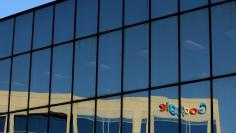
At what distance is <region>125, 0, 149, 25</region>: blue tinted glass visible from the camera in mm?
27562

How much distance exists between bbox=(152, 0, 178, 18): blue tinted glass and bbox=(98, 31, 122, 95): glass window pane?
86.2 inches

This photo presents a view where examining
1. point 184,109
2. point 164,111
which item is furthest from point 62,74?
point 184,109

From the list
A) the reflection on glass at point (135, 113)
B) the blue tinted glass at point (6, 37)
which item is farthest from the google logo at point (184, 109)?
the blue tinted glass at point (6, 37)

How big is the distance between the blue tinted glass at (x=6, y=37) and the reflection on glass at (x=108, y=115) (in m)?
8.37

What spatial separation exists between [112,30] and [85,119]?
4.42m

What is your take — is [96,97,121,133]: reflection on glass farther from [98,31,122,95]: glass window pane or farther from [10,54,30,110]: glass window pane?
[10,54,30,110]: glass window pane

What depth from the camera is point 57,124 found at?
29406mm

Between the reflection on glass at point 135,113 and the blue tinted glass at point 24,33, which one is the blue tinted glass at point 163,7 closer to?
the reflection on glass at point 135,113

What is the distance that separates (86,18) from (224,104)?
30.8 ft

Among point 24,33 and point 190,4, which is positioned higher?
point 24,33

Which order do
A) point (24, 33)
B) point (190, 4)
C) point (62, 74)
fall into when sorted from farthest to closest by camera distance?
1. point (24, 33)
2. point (62, 74)
3. point (190, 4)

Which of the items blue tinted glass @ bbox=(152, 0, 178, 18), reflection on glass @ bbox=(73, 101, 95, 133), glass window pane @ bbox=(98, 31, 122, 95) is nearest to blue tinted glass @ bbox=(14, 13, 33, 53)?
glass window pane @ bbox=(98, 31, 122, 95)

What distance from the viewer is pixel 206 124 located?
2395 centimetres

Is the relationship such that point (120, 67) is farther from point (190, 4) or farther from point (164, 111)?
point (190, 4)
